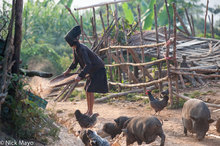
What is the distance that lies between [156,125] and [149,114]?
2.77 meters

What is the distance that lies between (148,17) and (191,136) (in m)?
13.8

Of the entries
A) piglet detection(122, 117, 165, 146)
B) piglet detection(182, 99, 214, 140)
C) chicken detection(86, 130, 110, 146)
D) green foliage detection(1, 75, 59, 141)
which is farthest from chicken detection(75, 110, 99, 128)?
piglet detection(182, 99, 214, 140)

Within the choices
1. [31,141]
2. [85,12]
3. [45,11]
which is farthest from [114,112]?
[85,12]


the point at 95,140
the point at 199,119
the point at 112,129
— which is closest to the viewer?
the point at 95,140

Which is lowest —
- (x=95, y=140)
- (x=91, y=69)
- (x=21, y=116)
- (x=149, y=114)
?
(x=149, y=114)

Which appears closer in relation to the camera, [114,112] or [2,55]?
[2,55]

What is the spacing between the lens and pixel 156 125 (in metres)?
4.13

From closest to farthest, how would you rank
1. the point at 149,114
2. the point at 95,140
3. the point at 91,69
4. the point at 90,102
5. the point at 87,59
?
the point at 95,140, the point at 87,59, the point at 91,69, the point at 90,102, the point at 149,114

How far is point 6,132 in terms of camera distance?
370 cm

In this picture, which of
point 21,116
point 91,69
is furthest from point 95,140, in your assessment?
point 91,69

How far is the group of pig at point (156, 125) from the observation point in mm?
4168

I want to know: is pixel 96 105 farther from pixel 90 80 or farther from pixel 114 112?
pixel 90 80

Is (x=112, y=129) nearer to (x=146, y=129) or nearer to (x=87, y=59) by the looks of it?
(x=146, y=129)

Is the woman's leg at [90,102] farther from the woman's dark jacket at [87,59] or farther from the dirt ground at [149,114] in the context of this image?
the woman's dark jacket at [87,59]
